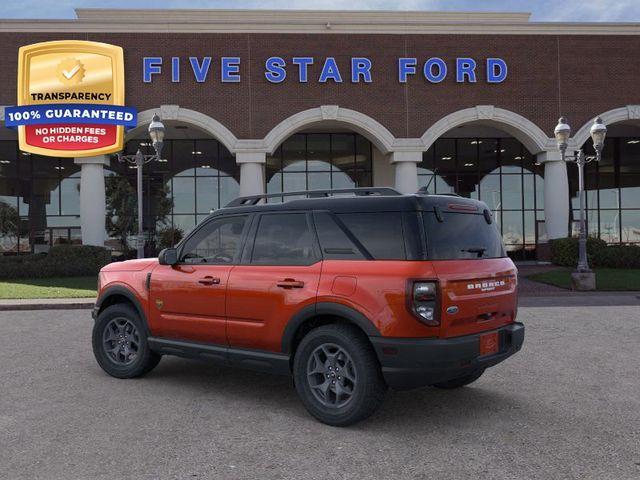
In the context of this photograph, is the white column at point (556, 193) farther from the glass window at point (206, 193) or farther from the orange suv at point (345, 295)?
the orange suv at point (345, 295)

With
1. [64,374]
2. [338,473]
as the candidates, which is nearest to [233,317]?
[338,473]

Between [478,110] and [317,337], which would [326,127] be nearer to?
[478,110]

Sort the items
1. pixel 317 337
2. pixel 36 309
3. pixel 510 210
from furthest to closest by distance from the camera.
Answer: pixel 510 210
pixel 36 309
pixel 317 337

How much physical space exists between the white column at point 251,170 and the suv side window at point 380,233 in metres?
18.1

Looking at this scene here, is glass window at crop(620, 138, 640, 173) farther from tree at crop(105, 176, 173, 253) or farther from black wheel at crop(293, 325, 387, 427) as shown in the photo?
black wheel at crop(293, 325, 387, 427)

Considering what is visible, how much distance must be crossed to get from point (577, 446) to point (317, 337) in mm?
2180

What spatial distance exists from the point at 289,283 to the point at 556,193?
21407mm

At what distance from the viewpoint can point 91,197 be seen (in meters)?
22.3

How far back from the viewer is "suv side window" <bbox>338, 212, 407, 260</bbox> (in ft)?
14.4

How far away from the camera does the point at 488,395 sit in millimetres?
5492

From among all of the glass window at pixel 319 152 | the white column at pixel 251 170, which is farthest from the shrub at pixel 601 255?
the white column at pixel 251 170

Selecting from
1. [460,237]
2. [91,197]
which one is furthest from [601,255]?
[91,197]

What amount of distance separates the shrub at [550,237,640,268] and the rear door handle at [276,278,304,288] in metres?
19.7

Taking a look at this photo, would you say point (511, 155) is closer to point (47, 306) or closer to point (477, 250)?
point (47, 306)
